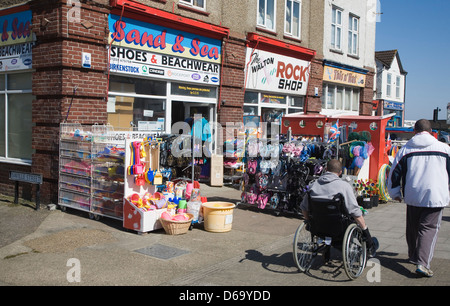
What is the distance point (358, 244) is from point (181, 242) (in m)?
2.92

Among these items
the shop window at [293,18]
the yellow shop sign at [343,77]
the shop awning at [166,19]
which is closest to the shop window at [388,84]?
the yellow shop sign at [343,77]

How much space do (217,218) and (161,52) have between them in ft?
17.2

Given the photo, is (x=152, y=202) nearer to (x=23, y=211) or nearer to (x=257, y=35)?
(x=23, y=211)

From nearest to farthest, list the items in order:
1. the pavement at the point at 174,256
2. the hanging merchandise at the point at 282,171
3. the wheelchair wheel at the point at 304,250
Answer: the pavement at the point at 174,256 < the wheelchair wheel at the point at 304,250 < the hanging merchandise at the point at 282,171

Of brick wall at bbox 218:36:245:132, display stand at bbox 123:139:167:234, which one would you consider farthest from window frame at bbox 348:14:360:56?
display stand at bbox 123:139:167:234

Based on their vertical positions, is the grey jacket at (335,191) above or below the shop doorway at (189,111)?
below

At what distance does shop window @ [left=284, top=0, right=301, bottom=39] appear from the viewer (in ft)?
52.0

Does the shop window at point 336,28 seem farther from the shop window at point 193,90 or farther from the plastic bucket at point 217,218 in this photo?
the plastic bucket at point 217,218

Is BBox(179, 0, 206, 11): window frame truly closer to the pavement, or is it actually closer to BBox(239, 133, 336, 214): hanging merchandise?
BBox(239, 133, 336, 214): hanging merchandise

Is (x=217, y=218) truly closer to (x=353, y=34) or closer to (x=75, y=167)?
(x=75, y=167)

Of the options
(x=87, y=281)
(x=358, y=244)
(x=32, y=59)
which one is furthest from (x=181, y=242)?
(x=32, y=59)

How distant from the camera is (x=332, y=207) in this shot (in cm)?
545

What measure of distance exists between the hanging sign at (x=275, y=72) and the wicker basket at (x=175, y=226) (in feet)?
24.9

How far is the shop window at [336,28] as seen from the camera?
60.5 ft
